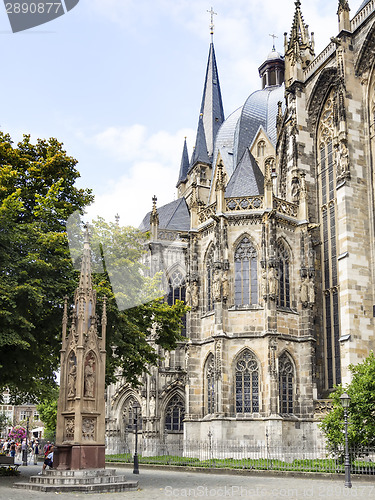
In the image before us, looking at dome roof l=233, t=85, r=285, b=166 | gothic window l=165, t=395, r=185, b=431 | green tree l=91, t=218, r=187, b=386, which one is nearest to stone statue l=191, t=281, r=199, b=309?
gothic window l=165, t=395, r=185, b=431

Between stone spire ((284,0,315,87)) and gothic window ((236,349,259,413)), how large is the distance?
1600 centimetres

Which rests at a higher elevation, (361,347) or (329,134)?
(329,134)

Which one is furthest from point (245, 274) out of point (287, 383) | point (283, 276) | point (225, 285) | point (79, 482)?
point (79, 482)

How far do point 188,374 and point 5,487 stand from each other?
646 inches

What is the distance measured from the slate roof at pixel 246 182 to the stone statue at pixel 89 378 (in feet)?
58.1

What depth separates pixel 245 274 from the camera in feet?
100

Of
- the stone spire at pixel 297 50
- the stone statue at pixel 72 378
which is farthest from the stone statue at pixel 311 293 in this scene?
the stone statue at pixel 72 378

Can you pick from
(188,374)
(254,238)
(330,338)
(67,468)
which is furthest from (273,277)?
(67,468)

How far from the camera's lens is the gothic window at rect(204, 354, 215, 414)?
30281mm

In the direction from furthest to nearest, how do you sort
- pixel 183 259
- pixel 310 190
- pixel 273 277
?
pixel 183 259 < pixel 310 190 < pixel 273 277

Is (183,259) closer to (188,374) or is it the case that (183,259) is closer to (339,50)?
(188,374)

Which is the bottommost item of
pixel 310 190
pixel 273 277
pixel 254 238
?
pixel 273 277

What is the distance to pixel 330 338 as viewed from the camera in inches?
1223

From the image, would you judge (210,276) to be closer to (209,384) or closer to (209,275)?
(209,275)
